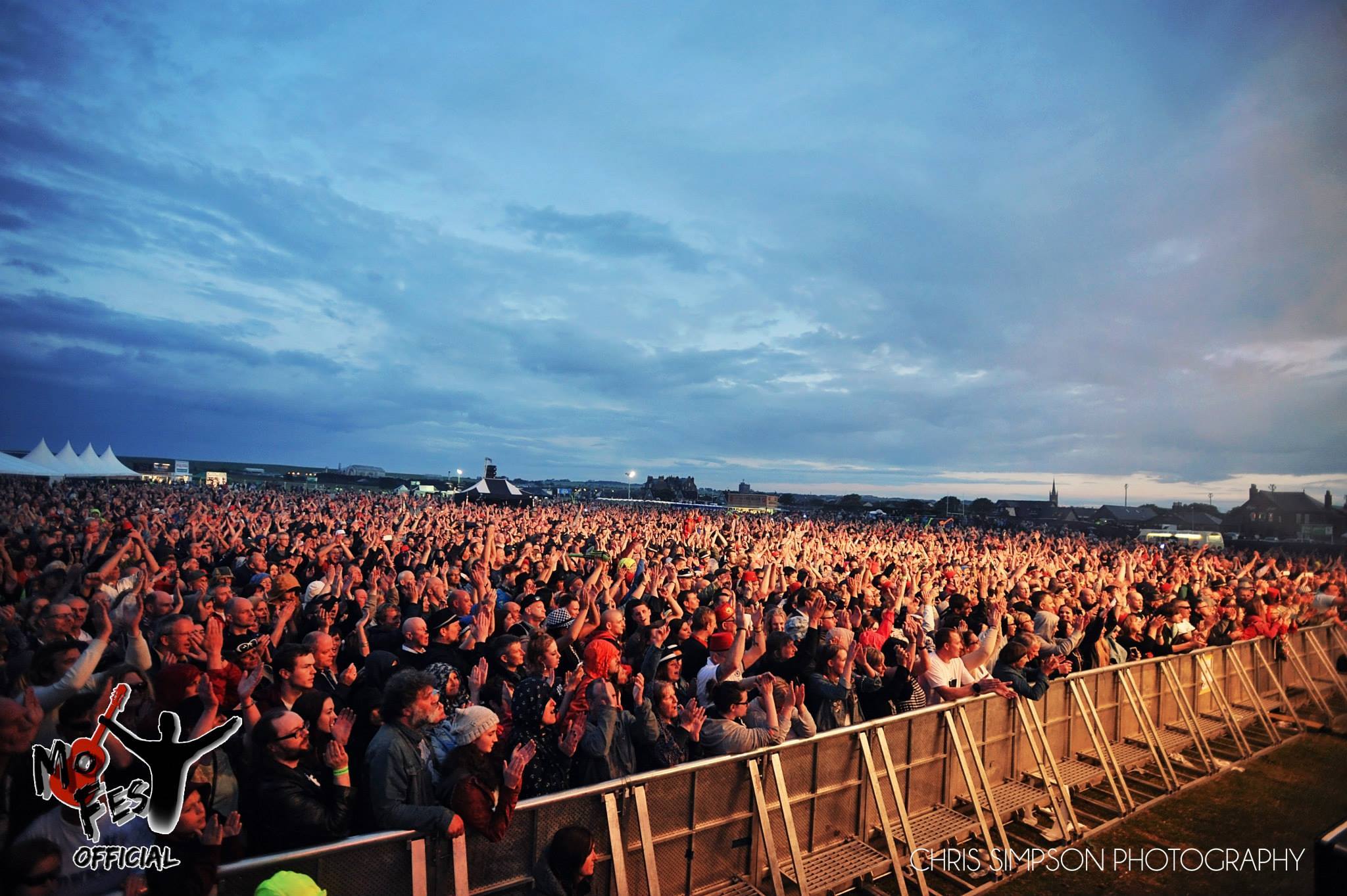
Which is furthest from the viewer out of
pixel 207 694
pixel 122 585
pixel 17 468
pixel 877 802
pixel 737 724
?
pixel 17 468

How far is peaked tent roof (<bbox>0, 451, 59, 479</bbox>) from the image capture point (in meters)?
27.2

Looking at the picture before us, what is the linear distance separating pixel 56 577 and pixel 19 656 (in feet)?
10.5

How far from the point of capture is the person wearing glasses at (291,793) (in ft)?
10.2

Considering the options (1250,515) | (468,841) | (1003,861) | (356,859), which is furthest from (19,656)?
(1250,515)

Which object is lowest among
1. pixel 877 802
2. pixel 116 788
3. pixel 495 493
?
pixel 877 802

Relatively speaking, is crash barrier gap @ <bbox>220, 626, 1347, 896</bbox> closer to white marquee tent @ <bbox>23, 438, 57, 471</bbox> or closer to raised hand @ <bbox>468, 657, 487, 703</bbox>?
raised hand @ <bbox>468, 657, 487, 703</bbox>

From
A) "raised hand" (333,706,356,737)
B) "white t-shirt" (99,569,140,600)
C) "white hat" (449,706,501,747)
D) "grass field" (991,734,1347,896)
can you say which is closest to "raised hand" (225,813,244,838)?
"raised hand" (333,706,356,737)

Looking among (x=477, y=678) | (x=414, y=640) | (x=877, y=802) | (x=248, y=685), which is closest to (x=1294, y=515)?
(x=877, y=802)

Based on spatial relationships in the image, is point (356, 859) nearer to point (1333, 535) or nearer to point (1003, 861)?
point (1003, 861)

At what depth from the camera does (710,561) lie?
1398cm

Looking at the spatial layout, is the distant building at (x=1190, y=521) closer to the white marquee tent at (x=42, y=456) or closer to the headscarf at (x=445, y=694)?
the headscarf at (x=445, y=694)

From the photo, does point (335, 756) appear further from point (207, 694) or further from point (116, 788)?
point (207, 694)

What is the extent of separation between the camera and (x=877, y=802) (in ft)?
15.7

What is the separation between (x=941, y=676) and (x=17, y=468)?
37490 mm
